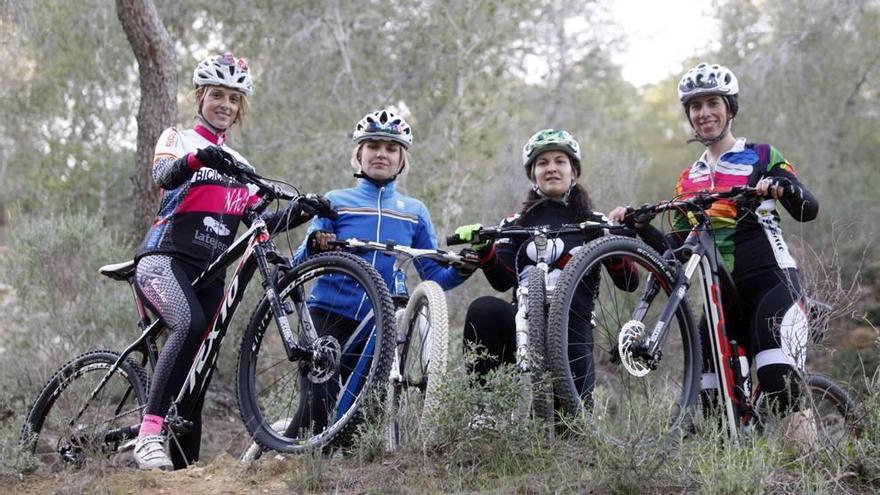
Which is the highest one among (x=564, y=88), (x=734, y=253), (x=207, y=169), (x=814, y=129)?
(x=564, y=88)

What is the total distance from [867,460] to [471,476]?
1591 mm

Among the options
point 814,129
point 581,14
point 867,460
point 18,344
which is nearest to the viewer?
point 867,460

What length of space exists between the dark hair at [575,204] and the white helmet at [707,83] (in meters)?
0.80

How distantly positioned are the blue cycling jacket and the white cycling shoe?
3.43 ft

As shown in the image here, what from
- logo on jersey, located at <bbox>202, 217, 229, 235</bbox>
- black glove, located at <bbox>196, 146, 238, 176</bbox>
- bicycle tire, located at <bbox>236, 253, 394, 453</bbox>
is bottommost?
bicycle tire, located at <bbox>236, 253, 394, 453</bbox>

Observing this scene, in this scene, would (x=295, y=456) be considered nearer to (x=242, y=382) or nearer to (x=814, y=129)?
(x=242, y=382)

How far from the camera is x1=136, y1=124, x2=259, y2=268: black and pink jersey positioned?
5.10 m

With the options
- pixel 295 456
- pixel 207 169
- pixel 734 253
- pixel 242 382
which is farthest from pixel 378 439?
pixel 734 253

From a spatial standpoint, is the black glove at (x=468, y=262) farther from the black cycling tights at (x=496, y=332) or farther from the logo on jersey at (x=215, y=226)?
the logo on jersey at (x=215, y=226)

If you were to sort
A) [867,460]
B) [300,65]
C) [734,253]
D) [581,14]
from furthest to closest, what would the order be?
[581,14]
[300,65]
[734,253]
[867,460]

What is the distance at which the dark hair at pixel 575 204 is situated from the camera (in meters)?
5.10

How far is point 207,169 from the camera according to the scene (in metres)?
5.19

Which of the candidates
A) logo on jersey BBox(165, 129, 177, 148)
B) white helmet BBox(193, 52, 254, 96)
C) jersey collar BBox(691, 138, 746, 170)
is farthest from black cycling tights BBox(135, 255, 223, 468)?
jersey collar BBox(691, 138, 746, 170)

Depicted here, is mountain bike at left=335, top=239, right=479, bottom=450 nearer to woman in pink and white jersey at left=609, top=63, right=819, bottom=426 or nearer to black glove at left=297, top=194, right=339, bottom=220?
black glove at left=297, top=194, right=339, bottom=220
